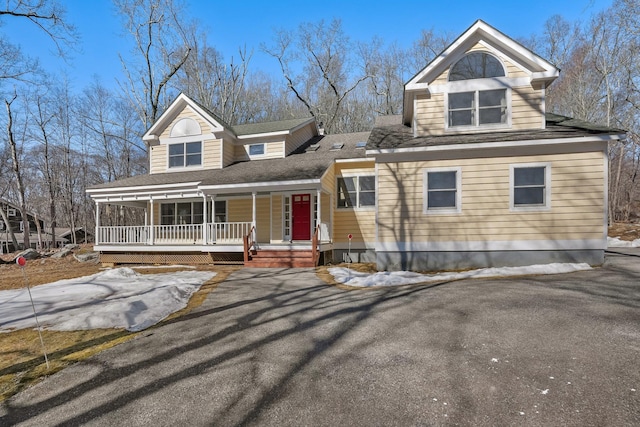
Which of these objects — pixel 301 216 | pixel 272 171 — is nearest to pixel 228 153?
pixel 272 171

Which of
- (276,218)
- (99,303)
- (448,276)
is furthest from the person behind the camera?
(276,218)

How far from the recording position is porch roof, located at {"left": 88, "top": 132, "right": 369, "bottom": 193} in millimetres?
11883

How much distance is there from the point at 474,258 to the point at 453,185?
2.27m

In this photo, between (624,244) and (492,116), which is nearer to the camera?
(492,116)

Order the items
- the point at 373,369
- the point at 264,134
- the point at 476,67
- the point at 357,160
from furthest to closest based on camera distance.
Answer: the point at 264,134 → the point at 357,160 → the point at 476,67 → the point at 373,369

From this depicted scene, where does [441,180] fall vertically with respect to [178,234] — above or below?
above

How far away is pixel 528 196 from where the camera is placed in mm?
9477

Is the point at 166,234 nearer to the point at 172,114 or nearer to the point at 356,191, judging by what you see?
the point at 172,114

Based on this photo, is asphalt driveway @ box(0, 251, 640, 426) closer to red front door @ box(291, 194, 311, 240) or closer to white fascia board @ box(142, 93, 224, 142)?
red front door @ box(291, 194, 311, 240)

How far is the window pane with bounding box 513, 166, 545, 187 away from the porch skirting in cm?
199

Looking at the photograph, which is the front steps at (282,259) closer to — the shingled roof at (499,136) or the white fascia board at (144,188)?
the white fascia board at (144,188)

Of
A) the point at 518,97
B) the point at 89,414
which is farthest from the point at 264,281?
the point at 518,97

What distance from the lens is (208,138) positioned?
15070 mm

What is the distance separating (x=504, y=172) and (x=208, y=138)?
39.9 feet
